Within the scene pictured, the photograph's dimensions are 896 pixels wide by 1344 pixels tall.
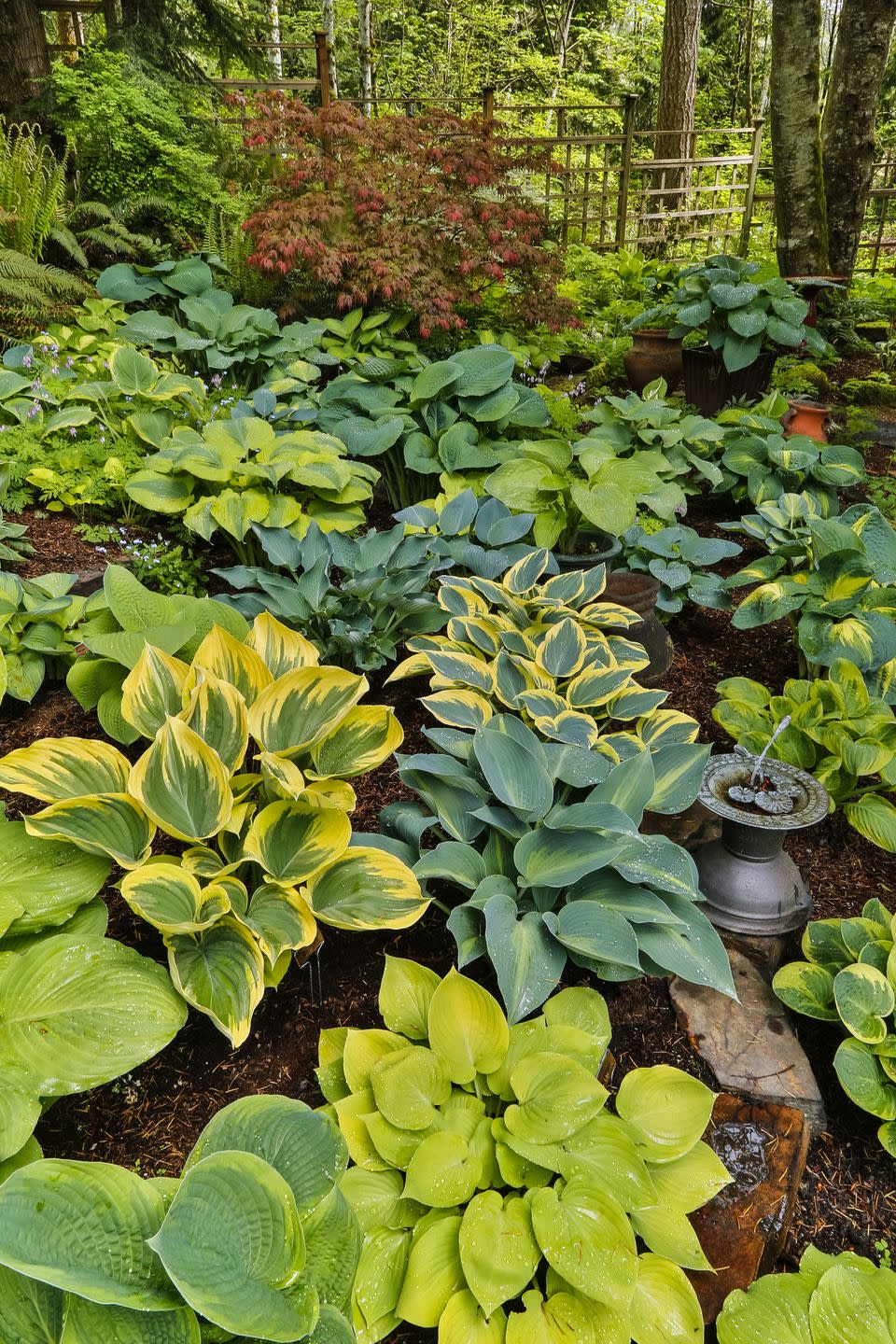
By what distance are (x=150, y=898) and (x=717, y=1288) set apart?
1.18 m

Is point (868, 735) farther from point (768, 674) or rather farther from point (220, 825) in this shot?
point (220, 825)

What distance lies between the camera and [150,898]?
150 centimetres

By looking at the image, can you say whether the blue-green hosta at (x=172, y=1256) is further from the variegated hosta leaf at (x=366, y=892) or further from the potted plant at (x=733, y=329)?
the potted plant at (x=733, y=329)

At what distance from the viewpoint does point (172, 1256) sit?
0.98m

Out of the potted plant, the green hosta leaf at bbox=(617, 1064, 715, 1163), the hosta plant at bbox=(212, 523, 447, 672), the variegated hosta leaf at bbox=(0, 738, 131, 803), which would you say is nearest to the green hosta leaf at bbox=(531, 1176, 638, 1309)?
the green hosta leaf at bbox=(617, 1064, 715, 1163)

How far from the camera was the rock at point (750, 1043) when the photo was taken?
5.67 feet

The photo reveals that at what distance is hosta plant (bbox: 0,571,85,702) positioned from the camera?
2.37 m

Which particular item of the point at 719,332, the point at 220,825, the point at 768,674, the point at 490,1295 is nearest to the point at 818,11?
the point at 719,332

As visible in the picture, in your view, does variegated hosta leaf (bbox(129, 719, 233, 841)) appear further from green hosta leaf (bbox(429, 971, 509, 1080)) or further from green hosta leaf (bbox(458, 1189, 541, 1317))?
green hosta leaf (bbox(458, 1189, 541, 1317))

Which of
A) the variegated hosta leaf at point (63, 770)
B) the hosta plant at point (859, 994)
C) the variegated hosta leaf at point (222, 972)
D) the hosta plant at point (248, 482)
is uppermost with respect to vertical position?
the hosta plant at point (248, 482)

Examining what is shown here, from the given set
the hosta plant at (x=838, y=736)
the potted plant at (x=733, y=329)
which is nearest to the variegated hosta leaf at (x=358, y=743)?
the hosta plant at (x=838, y=736)

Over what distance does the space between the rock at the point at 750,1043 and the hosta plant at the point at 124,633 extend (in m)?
1.42

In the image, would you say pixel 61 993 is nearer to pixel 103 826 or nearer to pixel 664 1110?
pixel 103 826

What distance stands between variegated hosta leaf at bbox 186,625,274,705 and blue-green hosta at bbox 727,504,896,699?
63.8 inches
